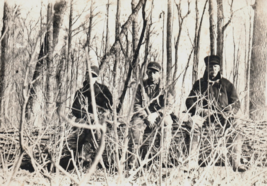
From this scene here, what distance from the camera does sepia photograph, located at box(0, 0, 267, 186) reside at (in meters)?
3.30

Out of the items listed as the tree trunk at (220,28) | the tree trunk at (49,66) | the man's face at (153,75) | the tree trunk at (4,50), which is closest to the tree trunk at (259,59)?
the tree trunk at (220,28)

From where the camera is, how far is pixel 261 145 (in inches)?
142

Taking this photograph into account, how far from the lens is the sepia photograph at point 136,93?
10.8 ft

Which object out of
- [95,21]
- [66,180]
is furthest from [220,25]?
[66,180]

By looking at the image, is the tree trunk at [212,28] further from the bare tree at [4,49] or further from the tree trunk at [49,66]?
the bare tree at [4,49]

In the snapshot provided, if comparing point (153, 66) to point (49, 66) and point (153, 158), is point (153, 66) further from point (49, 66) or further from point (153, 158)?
point (153, 158)

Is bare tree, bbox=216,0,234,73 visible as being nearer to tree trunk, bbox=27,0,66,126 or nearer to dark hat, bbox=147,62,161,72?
dark hat, bbox=147,62,161,72

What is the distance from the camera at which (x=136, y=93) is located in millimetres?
4461

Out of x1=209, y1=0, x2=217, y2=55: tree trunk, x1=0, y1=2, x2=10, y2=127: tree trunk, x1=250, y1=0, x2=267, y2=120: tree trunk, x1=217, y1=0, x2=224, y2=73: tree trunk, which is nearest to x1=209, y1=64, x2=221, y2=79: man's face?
x1=250, y1=0, x2=267, y2=120: tree trunk

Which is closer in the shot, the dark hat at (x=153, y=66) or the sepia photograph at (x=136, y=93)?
the sepia photograph at (x=136, y=93)

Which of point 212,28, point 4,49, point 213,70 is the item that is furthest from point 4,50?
point 212,28

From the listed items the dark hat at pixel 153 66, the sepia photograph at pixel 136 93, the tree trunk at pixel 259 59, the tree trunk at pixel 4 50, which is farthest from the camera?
the tree trunk at pixel 259 59

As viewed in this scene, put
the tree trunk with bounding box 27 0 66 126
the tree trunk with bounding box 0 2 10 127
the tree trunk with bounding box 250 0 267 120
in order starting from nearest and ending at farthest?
the tree trunk with bounding box 27 0 66 126, the tree trunk with bounding box 0 2 10 127, the tree trunk with bounding box 250 0 267 120

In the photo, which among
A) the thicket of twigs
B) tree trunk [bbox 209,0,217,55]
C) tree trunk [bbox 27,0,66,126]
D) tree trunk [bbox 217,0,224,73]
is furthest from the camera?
tree trunk [bbox 209,0,217,55]
